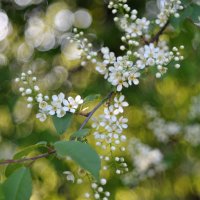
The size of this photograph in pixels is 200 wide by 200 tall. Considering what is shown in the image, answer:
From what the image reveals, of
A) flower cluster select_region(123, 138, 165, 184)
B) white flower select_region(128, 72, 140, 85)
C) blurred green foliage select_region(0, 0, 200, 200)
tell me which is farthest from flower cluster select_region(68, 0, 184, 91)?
flower cluster select_region(123, 138, 165, 184)

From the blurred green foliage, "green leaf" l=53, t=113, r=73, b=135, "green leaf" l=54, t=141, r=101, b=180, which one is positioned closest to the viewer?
"green leaf" l=54, t=141, r=101, b=180

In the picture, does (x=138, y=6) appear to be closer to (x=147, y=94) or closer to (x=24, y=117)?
(x=147, y=94)

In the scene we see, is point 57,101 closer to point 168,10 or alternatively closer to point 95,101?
point 168,10

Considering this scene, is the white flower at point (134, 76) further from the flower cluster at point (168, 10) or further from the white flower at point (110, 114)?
the flower cluster at point (168, 10)

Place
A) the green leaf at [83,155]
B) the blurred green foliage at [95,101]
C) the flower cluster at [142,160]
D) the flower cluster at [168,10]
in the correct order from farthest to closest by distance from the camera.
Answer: the flower cluster at [142,160], the blurred green foliage at [95,101], the flower cluster at [168,10], the green leaf at [83,155]

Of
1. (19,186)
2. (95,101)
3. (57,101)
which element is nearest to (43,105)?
(57,101)

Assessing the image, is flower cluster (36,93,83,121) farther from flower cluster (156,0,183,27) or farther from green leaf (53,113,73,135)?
flower cluster (156,0,183,27)

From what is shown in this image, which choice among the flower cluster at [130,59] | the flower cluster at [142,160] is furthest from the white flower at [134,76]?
the flower cluster at [142,160]
